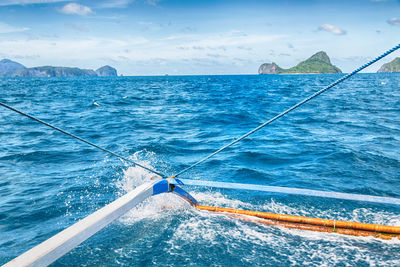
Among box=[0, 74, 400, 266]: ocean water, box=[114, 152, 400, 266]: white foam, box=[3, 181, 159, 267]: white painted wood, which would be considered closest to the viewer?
box=[3, 181, 159, 267]: white painted wood

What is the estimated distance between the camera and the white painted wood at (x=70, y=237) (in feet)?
8.66

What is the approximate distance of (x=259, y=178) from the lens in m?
8.06

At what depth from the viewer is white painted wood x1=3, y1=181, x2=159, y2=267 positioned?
104 inches

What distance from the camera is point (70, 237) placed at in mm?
3031

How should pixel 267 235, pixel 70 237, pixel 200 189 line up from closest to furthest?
pixel 70 237, pixel 267 235, pixel 200 189

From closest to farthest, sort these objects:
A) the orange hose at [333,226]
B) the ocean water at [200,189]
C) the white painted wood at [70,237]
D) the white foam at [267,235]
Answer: the white painted wood at [70,237] → the white foam at [267,235] → the ocean water at [200,189] → the orange hose at [333,226]

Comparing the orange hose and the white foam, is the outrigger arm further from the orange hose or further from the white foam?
the orange hose

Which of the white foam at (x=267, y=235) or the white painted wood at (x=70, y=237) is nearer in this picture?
the white painted wood at (x=70, y=237)

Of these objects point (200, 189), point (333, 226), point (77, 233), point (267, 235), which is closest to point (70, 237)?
point (77, 233)

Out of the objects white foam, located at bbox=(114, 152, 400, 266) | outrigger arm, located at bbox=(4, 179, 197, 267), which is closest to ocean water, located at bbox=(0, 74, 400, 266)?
white foam, located at bbox=(114, 152, 400, 266)

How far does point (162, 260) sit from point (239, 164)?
568 cm

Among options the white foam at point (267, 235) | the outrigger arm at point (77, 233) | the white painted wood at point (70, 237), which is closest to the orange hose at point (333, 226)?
the white foam at point (267, 235)

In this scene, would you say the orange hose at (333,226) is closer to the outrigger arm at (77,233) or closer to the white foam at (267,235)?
the white foam at (267,235)

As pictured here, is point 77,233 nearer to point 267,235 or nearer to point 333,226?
point 267,235
